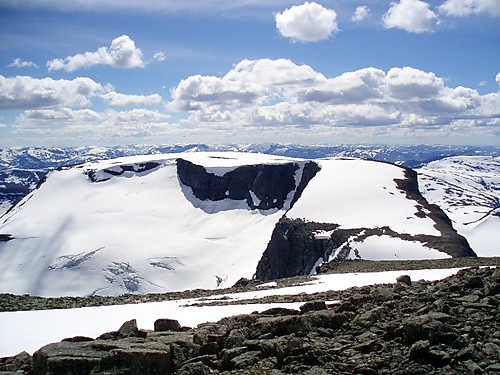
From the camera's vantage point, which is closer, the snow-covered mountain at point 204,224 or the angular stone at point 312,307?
the angular stone at point 312,307

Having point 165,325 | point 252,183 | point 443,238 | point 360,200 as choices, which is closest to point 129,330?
point 165,325

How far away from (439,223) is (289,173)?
6994 cm

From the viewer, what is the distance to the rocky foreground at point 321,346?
891 cm

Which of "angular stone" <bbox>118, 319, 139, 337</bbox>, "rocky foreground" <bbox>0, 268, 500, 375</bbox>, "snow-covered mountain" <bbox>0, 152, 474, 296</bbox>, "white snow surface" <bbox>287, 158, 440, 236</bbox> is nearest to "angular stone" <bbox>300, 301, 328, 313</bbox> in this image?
"rocky foreground" <bbox>0, 268, 500, 375</bbox>

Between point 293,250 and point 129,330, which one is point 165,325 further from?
point 293,250

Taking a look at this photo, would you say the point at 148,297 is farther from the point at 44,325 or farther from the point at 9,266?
the point at 9,266

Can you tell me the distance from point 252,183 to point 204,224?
22.6 m

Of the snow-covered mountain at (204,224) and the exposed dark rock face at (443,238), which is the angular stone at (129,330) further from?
the exposed dark rock face at (443,238)

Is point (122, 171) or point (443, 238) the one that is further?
point (122, 171)

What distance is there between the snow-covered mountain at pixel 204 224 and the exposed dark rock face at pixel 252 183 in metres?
0.43

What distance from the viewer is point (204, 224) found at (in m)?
148

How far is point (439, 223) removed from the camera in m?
83.8

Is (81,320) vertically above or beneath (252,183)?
above

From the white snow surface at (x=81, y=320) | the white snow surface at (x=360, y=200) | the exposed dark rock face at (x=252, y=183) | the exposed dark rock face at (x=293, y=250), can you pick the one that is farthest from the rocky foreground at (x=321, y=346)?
the exposed dark rock face at (x=252, y=183)
